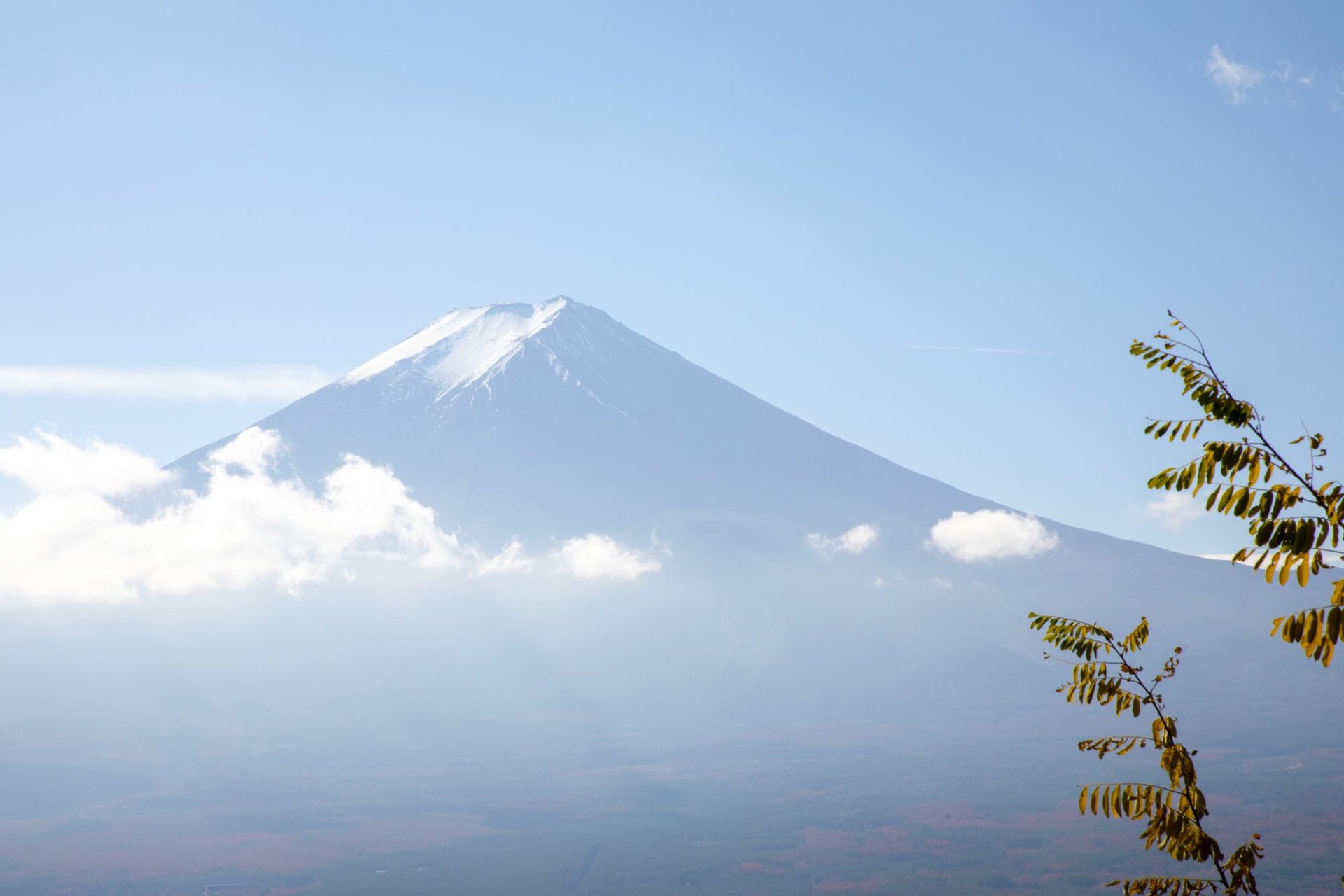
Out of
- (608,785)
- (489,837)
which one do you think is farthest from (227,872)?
(608,785)

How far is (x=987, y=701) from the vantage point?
19700cm

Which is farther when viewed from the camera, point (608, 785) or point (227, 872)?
point (608, 785)

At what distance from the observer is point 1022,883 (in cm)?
10250

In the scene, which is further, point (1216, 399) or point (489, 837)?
point (489, 837)

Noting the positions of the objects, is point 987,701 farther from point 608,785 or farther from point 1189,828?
point 1189,828

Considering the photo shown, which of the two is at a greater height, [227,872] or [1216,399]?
[1216,399]

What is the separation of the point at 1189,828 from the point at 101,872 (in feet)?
446

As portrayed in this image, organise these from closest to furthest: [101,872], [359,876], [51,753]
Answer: [359,876]
[101,872]
[51,753]

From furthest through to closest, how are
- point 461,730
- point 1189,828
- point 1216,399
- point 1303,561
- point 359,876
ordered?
point 461,730, point 359,876, point 1189,828, point 1216,399, point 1303,561

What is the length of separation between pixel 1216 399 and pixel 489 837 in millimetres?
130231

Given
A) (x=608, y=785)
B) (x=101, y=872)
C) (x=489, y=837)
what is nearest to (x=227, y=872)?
(x=101, y=872)

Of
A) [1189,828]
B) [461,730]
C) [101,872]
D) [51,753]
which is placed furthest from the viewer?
[461,730]

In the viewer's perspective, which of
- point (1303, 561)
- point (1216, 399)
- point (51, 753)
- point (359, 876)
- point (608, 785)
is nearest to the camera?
point (1303, 561)

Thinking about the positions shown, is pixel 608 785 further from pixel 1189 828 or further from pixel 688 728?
pixel 1189 828
